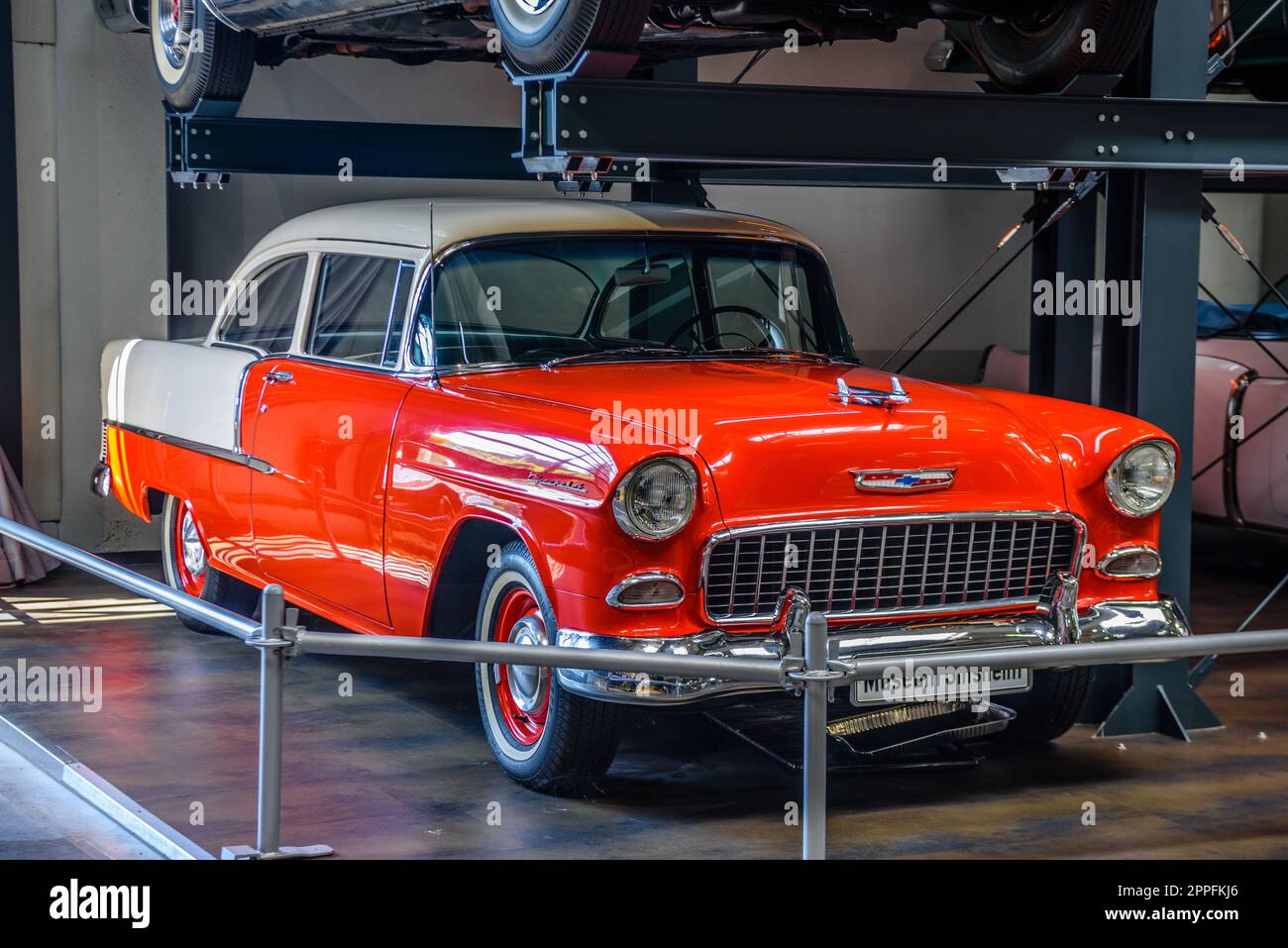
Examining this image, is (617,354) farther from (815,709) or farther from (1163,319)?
(815,709)

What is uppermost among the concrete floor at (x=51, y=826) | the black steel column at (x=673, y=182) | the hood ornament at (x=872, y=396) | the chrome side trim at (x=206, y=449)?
the black steel column at (x=673, y=182)

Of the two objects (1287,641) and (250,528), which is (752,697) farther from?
(250,528)

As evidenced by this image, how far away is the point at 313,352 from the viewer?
6176mm

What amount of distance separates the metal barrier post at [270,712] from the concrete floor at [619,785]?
0.32 m

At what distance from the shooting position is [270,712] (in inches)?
159

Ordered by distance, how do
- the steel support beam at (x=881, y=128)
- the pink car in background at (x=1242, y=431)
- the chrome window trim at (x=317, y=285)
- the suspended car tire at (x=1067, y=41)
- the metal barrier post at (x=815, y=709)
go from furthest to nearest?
the pink car in background at (x=1242, y=431) < the chrome window trim at (x=317, y=285) < the suspended car tire at (x=1067, y=41) < the steel support beam at (x=881, y=128) < the metal barrier post at (x=815, y=709)

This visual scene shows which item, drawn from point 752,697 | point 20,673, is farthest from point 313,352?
point 752,697


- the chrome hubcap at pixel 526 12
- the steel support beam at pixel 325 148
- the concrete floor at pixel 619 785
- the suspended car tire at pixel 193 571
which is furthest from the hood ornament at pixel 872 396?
the steel support beam at pixel 325 148

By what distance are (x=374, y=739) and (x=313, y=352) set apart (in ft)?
4.53

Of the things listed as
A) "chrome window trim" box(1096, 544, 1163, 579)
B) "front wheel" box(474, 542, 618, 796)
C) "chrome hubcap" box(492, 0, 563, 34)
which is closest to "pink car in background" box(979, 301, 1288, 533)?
"chrome window trim" box(1096, 544, 1163, 579)

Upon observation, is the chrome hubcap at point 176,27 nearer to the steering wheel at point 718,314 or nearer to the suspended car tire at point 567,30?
the steering wheel at point 718,314

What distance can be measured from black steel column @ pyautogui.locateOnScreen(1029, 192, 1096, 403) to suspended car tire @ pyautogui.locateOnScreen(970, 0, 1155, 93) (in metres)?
1.16

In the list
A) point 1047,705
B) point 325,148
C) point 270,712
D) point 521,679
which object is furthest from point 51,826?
point 325,148

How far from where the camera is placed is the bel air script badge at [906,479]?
4.87 meters
